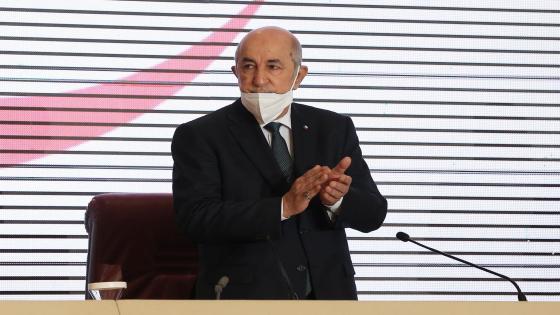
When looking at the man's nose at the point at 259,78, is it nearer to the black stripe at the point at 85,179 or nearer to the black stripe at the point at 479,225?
the black stripe at the point at 85,179

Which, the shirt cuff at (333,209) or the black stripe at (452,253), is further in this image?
the black stripe at (452,253)

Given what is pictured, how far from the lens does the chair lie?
385 centimetres

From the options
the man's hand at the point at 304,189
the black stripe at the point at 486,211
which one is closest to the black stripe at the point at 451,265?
the black stripe at the point at 486,211

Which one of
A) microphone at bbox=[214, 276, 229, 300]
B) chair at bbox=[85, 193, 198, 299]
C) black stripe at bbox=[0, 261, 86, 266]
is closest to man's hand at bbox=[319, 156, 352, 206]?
microphone at bbox=[214, 276, 229, 300]

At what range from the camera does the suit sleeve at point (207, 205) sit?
3.57 metres

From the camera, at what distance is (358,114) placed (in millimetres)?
5496

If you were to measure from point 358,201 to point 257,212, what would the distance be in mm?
357

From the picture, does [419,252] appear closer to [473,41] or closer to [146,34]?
[473,41]

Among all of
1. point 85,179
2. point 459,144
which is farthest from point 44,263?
point 459,144

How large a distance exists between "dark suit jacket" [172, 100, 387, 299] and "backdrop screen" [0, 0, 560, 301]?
1526mm

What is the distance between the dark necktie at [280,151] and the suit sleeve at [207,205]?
154mm

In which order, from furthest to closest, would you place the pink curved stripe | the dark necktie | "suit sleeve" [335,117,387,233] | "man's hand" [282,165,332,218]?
the pink curved stripe, the dark necktie, "suit sleeve" [335,117,387,233], "man's hand" [282,165,332,218]

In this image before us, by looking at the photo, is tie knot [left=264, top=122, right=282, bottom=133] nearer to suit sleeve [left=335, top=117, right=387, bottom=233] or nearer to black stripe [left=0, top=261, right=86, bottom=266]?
suit sleeve [left=335, top=117, right=387, bottom=233]

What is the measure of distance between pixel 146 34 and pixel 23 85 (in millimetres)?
629
